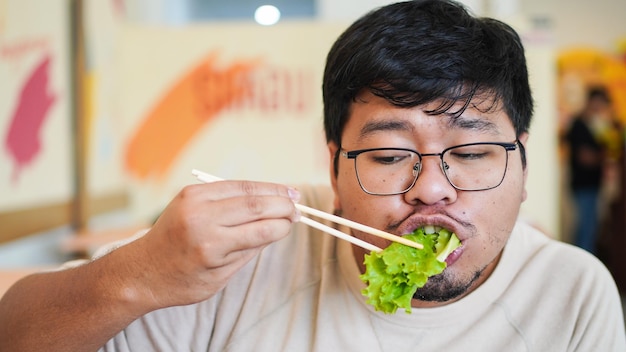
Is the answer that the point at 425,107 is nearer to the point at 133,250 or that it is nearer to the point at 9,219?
the point at 133,250

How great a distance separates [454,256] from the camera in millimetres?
1511

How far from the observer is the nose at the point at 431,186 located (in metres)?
1.46

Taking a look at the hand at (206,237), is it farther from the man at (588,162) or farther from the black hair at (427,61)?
the man at (588,162)

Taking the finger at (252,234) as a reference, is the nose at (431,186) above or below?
above

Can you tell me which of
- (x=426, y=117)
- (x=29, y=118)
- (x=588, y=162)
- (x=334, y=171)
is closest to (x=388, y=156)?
(x=426, y=117)

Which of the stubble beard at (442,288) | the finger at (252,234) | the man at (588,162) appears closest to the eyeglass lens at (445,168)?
the stubble beard at (442,288)

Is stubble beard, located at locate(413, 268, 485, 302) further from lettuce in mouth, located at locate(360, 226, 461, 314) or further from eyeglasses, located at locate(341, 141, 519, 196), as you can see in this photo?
eyeglasses, located at locate(341, 141, 519, 196)

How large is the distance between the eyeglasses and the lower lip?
0.48ft

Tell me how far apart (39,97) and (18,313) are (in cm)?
286

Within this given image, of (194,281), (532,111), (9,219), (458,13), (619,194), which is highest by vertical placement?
(458,13)

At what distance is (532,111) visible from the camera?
5.92 feet

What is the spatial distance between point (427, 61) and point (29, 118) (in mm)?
3047

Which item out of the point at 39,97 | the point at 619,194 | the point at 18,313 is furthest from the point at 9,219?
the point at 619,194

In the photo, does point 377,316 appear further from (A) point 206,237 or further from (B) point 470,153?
(A) point 206,237
